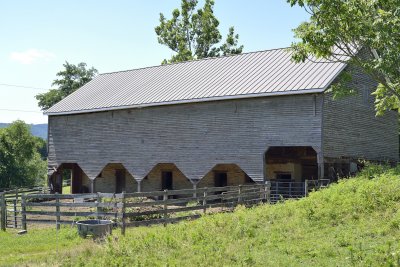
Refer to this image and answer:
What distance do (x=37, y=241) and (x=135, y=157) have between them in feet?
52.1

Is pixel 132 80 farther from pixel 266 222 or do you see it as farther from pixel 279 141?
pixel 266 222

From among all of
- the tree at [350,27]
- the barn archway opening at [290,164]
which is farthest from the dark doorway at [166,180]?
the tree at [350,27]

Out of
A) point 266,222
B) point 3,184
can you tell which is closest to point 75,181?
point 3,184

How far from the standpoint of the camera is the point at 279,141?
82.6 feet

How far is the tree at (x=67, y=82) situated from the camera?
7631cm

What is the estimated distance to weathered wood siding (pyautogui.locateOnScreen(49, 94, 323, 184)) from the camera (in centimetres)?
2489

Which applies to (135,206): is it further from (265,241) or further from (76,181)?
(76,181)

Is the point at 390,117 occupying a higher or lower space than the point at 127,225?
higher

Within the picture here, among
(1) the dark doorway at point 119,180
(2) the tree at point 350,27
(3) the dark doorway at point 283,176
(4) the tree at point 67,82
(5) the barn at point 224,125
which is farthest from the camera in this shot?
(4) the tree at point 67,82

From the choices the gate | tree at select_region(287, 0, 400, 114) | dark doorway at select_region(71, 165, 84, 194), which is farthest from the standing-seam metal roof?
tree at select_region(287, 0, 400, 114)

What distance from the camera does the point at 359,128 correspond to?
27.9 metres

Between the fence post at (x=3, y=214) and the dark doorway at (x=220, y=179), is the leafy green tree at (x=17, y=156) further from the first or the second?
the fence post at (x=3, y=214)

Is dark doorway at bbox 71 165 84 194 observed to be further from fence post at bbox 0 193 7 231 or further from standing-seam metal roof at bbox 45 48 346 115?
fence post at bbox 0 193 7 231

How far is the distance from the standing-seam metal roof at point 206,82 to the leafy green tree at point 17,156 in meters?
16.0
